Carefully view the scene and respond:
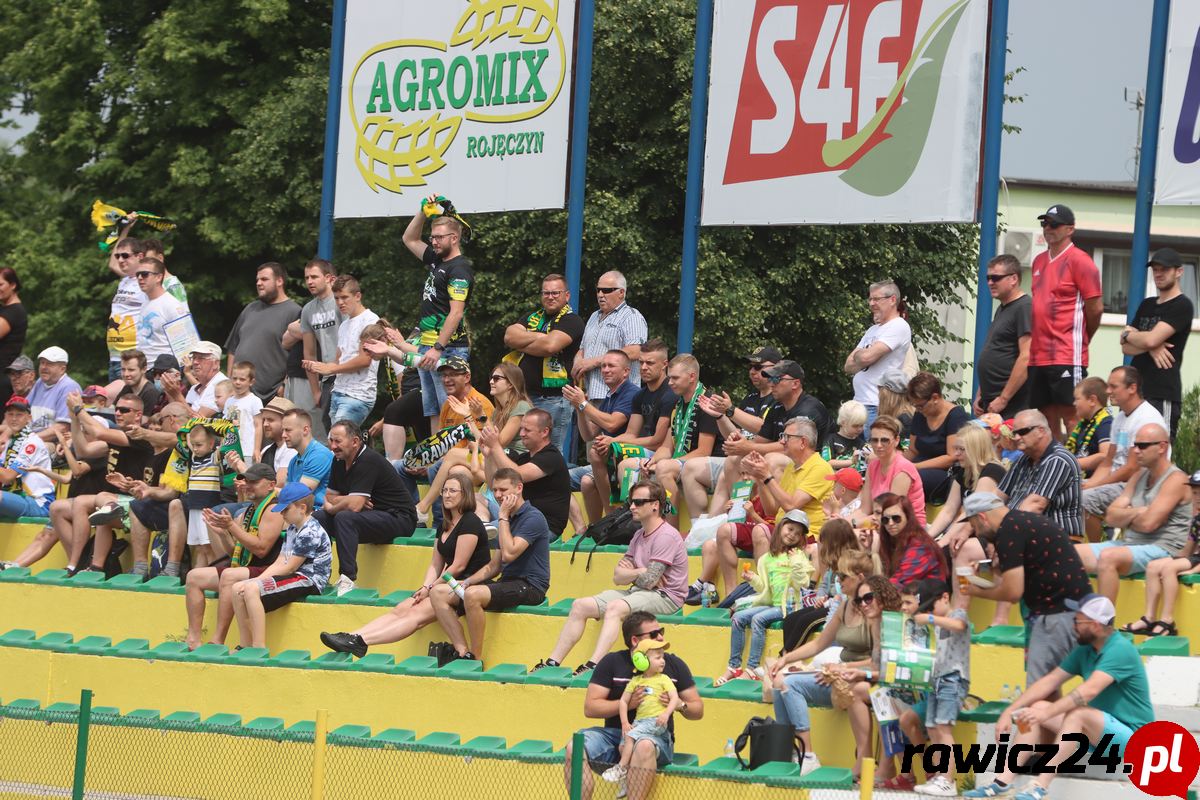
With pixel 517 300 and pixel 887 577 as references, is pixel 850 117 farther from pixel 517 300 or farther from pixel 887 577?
pixel 517 300

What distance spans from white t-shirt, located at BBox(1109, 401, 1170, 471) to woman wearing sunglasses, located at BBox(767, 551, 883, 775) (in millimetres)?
2544

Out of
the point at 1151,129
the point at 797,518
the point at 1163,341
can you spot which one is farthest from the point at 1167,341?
the point at 797,518

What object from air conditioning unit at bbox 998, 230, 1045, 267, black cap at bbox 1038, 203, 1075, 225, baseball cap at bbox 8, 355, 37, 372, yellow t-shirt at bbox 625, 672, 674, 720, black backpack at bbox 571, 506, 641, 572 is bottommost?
yellow t-shirt at bbox 625, 672, 674, 720

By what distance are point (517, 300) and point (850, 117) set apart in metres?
10.3

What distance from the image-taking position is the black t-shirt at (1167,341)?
35.7ft

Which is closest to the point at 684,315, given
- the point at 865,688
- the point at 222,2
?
the point at 865,688

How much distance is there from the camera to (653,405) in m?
12.1

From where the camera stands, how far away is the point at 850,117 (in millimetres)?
12859

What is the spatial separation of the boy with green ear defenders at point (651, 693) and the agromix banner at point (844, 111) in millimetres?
5375

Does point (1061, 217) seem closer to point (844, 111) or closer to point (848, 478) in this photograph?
point (848, 478)

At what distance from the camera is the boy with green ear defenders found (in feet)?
26.3

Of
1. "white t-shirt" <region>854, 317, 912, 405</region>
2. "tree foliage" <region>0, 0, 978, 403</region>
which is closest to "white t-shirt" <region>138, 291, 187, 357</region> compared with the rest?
"white t-shirt" <region>854, 317, 912, 405</region>

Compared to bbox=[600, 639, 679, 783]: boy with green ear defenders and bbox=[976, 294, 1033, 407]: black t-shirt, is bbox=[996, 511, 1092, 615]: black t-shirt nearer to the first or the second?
bbox=[600, 639, 679, 783]: boy with green ear defenders

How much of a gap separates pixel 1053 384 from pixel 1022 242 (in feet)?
70.0
